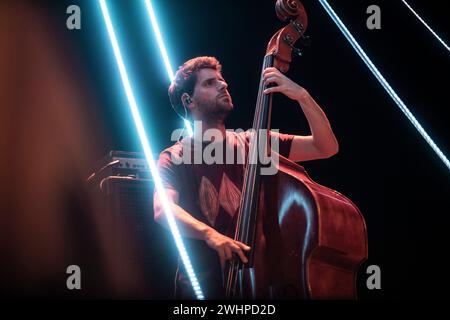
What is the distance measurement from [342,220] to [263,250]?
276 millimetres

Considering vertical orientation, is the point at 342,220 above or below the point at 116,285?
above

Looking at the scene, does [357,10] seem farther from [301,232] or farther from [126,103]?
[301,232]

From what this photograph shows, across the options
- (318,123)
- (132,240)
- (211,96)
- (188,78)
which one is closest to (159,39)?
(188,78)

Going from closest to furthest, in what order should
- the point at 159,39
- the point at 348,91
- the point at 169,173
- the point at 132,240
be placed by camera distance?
1. the point at 169,173
2. the point at 132,240
3. the point at 348,91
4. the point at 159,39

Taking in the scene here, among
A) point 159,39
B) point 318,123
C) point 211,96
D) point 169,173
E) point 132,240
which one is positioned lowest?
point 132,240

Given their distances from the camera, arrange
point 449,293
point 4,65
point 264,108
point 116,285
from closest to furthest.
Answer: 1. point 264,108
2. point 116,285
3. point 449,293
4. point 4,65

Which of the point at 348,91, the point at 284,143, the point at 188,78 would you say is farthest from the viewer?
the point at 348,91

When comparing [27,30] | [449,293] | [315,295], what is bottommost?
[449,293]

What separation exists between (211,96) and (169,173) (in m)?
0.39

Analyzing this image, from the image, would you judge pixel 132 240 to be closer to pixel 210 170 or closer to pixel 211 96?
pixel 210 170

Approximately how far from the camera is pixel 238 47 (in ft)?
11.3

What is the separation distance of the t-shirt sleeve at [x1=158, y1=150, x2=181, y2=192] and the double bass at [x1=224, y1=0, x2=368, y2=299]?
0.97ft

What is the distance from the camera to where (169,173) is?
88.9 inches

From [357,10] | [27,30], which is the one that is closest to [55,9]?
[27,30]
